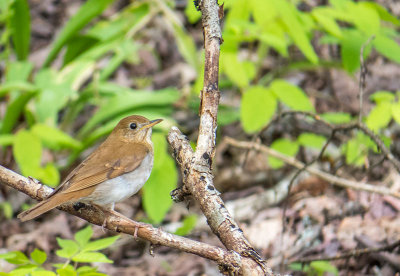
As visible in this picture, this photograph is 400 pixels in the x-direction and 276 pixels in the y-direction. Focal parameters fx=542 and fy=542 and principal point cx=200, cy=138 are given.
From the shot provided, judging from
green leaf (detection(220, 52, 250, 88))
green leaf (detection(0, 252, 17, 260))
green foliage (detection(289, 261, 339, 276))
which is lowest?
green leaf (detection(0, 252, 17, 260))

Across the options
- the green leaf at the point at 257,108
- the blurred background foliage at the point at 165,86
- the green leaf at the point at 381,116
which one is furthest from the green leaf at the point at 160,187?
the green leaf at the point at 381,116

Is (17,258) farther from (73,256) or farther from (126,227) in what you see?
(126,227)

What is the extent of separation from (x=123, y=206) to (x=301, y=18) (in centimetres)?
298

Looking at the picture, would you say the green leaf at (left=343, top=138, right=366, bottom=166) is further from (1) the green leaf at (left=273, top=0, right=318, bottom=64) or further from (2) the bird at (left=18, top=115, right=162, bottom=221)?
(2) the bird at (left=18, top=115, right=162, bottom=221)

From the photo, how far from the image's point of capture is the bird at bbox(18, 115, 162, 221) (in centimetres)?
310

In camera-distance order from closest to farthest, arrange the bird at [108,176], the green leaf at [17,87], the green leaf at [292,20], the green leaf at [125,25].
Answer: the bird at [108,176] < the green leaf at [292,20] < the green leaf at [17,87] < the green leaf at [125,25]

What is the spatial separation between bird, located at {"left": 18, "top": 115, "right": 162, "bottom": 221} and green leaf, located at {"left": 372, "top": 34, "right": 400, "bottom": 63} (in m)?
1.92

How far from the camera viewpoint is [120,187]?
339 centimetres

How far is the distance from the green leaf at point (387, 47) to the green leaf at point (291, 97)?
2.31 ft

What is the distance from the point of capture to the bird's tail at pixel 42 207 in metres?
2.82

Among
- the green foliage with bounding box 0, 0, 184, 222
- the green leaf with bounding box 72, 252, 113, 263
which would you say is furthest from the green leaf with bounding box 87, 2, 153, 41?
the green leaf with bounding box 72, 252, 113, 263

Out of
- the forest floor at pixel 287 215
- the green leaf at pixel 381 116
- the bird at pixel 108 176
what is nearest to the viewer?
the bird at pixel 108 176

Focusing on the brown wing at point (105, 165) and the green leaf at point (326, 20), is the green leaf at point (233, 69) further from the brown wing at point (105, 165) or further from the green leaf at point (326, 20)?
the brown wing at point (105, 165)

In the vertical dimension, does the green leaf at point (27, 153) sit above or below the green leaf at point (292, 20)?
below
